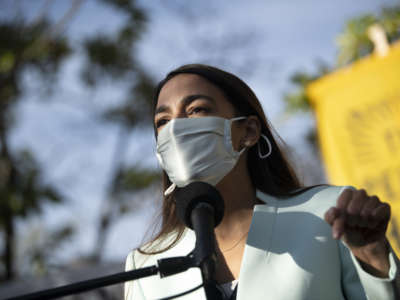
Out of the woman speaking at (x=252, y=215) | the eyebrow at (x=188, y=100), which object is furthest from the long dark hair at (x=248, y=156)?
the eyebrow at (x=188, y=100)

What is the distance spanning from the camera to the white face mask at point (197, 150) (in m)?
1.66

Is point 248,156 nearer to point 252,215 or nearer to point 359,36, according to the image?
point 252,215

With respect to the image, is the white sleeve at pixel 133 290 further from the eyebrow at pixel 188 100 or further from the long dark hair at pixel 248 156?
the eyebrow at pixel 188 100

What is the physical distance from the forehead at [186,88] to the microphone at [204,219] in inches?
29.9

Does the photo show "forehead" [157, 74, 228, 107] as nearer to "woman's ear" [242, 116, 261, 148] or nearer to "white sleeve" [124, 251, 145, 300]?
"woman's ear" [242, 116, 261, 148]

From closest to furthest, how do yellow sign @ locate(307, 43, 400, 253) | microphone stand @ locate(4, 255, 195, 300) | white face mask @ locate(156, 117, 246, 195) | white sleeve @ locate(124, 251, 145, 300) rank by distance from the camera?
1. microphone stand @ locate(4, 255, 195, 300)
2. white face mask @ locate(156, 117, 246, 195)
3. white sleeve @ locate(124, 251, 145, 300)
4. yellow sign @ locate(307, 43, 400, 253)

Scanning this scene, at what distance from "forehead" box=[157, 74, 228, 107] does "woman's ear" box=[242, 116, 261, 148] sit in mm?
146

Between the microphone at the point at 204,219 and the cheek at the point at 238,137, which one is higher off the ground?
the cheek at the point at 238,137

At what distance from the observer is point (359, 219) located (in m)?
1.07

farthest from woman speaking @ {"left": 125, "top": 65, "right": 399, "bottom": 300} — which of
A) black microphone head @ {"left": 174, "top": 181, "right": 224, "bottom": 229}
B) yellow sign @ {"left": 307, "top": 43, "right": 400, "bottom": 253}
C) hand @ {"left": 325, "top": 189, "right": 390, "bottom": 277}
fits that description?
yellow sign @ {"left": 307, "top": 43, "right": 400, "bottom": 253}

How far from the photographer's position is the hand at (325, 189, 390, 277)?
1059 millimetres

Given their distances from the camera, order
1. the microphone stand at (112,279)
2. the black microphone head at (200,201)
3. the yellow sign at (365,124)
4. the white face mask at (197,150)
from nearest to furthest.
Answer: the microphone stand at (112,279)
the black microphone head at (200,201)
the white face mask at (197,150)
the yellow sign at (365,124)

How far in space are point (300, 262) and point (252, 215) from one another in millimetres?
401

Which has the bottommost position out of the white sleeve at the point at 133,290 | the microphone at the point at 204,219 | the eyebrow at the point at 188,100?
the white sleeve at the point at 133,290
